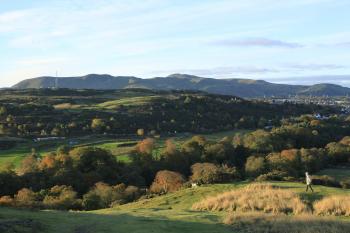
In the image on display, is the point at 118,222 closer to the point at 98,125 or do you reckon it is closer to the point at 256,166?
the point at 256,166

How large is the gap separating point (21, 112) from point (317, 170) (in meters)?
111

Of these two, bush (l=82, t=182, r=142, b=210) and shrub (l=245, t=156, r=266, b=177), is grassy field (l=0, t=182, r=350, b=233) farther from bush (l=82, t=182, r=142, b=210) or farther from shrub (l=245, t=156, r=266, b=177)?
shrub (l=245, t=156, r=266, b=177)

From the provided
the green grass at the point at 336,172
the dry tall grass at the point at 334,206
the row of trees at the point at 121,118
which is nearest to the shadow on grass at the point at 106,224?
the dry tall grass at the point at 334,206

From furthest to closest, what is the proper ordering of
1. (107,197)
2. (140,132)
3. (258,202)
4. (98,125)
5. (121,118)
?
(121,118), (98,125), (140,132), (107,197), (258,202)

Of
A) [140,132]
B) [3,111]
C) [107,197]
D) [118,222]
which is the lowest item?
[140,132]

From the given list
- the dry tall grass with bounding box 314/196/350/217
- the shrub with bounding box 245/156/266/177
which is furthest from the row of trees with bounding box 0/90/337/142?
the dry tall grass with bounding box 314/196/350/217

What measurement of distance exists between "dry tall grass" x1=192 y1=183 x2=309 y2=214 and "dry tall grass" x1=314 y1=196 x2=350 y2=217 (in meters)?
0.65

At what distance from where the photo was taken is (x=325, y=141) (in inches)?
4510

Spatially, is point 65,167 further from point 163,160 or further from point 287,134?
point 287,134

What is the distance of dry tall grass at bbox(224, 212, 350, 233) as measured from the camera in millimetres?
20062

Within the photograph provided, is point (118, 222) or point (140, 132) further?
point (140, 132)

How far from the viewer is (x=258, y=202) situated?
87.1ft

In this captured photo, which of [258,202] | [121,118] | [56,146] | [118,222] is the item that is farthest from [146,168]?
[121,118]

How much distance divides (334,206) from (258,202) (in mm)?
3690
